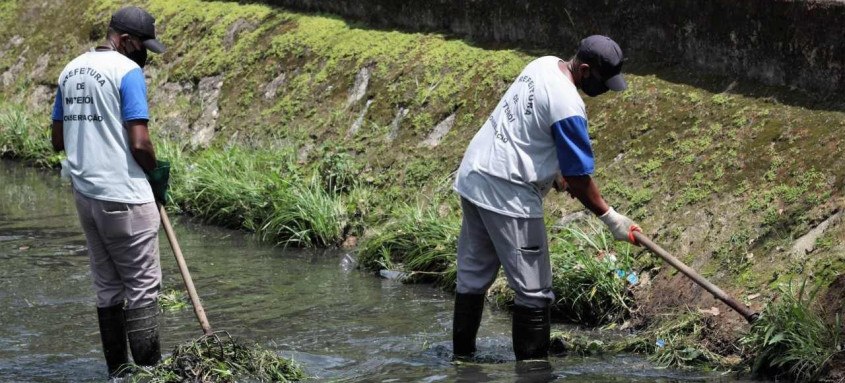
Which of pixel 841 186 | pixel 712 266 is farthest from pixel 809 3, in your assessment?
pixel 712 266

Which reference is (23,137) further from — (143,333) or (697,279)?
(697,279)

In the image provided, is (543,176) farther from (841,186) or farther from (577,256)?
(841,186)

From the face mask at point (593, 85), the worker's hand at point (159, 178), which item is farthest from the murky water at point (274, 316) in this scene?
the face mask at point (593, 85)

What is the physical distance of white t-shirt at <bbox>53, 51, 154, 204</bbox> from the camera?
626 centimetres

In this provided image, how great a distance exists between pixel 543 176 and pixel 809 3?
3350mm

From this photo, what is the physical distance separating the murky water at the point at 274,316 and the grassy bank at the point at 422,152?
Result: 1.12ft

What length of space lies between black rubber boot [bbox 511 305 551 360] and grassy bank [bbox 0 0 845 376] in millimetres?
729

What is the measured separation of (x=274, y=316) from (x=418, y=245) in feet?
4.76

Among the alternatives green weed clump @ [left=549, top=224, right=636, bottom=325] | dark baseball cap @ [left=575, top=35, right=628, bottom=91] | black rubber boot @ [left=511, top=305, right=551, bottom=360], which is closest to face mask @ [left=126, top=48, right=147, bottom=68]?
dark baseball cap @ [left=575, top=35, right=628, bottom=91]

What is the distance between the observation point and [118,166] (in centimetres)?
633

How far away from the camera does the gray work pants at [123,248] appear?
6.38 m

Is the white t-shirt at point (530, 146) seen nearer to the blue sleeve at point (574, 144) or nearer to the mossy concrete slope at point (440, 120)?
the blue sleeve at point (574, 144)

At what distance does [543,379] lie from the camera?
22.1 feet

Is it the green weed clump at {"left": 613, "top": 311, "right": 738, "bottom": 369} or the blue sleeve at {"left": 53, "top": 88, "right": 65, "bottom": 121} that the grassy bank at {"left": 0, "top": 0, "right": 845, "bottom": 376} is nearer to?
the green weed clump at {"left": 613, "top": 311, "right": 738, "bottom": 369}
